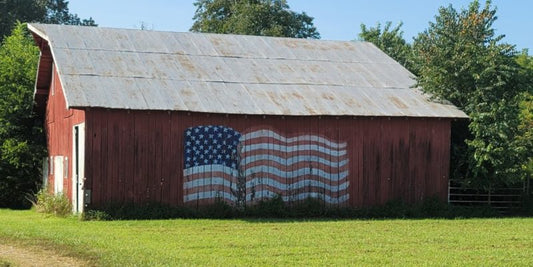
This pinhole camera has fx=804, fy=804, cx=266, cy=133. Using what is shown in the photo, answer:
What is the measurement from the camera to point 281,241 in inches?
630

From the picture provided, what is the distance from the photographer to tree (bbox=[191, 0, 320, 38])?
47.5 meters

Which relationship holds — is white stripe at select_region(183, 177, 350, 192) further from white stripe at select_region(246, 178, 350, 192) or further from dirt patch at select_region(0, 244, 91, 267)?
dirt patch at select_region(0, 244, 91, 267)

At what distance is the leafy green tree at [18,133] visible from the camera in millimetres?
26938

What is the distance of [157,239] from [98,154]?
5426 mm

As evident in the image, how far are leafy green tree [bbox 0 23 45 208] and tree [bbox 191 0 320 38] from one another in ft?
65.6

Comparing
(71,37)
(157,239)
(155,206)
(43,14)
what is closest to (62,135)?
(71,37)

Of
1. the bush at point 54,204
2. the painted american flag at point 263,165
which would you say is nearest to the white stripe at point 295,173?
the painted american flag at point 263,165

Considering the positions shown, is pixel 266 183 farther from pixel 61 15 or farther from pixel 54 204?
pixel 61 15

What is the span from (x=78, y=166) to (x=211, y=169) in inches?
142

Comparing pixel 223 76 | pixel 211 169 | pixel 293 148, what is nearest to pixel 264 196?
pixel 293 148

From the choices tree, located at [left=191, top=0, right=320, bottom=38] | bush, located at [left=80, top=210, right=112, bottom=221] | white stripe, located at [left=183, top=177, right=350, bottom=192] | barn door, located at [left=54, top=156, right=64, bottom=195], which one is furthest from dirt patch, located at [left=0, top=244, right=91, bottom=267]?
tree, located at [left=191, top=0, right=320, bottom=38]

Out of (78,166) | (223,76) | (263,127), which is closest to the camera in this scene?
(78,166)

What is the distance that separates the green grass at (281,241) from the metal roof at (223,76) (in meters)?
3.45

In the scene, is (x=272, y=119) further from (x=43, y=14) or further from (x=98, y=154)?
(x=43, y=14)
